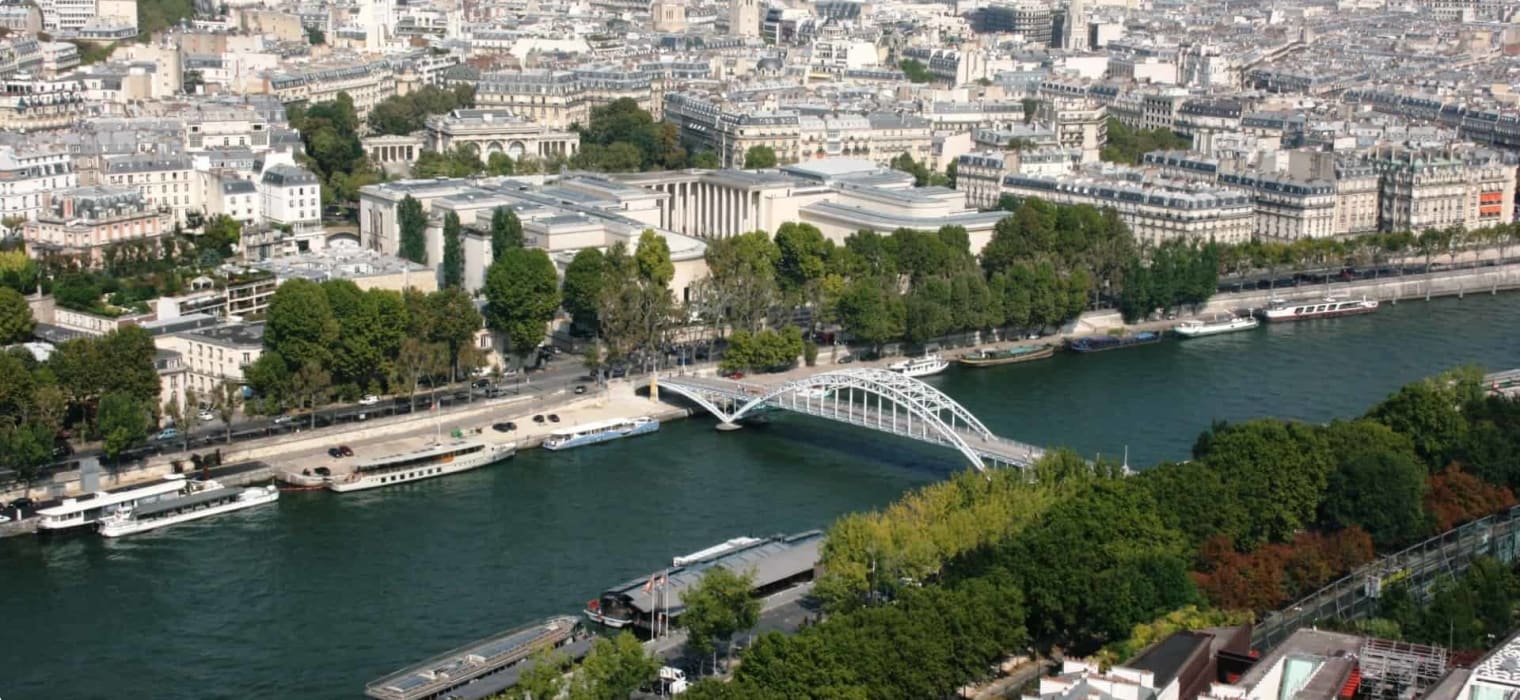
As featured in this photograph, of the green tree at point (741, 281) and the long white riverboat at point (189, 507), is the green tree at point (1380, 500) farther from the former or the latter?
the long white riverboat at point (189, 507)

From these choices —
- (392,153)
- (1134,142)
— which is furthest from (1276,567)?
(1134,142)

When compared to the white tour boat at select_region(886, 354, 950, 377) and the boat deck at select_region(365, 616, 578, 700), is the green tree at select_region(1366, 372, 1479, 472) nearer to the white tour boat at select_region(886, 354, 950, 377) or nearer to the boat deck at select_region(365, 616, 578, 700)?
the white tour boat at select_region(886, 354, 950, 377)

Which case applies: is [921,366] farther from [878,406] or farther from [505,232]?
[505,232]

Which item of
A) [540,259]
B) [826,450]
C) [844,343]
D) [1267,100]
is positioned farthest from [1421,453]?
[1267,100]

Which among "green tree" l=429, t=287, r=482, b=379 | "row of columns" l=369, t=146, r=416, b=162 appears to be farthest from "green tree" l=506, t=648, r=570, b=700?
"row of columns" l=369, t=146, r=416, b=162

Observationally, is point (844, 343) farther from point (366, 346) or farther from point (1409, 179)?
point (1409, 179)
